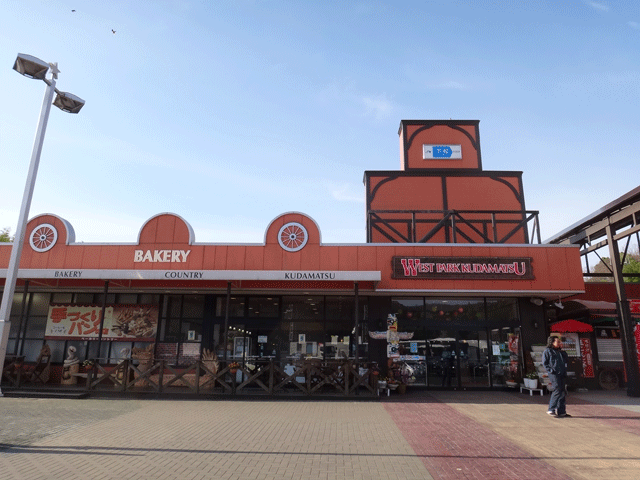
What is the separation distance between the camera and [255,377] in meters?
11.3

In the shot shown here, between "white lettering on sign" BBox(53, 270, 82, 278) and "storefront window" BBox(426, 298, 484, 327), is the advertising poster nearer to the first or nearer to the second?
"white lettering on sign" BBox(53, 270, 82, 278)

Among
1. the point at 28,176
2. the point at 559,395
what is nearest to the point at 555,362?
the point at 559,395

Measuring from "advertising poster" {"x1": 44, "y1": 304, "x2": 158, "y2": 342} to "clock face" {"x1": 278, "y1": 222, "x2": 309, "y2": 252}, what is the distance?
5.01 metres

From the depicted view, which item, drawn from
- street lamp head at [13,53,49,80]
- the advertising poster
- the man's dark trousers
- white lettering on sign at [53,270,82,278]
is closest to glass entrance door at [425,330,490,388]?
the man's dark trousers

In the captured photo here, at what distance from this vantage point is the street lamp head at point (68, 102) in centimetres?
933

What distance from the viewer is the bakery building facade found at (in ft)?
39.2

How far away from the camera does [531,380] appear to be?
12.5 metres

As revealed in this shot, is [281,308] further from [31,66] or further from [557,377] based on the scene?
[31,66]

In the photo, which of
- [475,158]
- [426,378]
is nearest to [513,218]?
[475,158]

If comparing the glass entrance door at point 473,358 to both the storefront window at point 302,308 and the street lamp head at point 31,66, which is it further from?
the street lamp head at point 31,66

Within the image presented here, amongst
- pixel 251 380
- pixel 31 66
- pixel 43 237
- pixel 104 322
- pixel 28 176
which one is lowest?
pixel 251 380

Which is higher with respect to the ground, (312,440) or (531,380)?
(531,380)

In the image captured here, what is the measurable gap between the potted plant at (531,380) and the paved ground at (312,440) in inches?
75.4

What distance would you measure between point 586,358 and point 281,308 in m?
10.1
